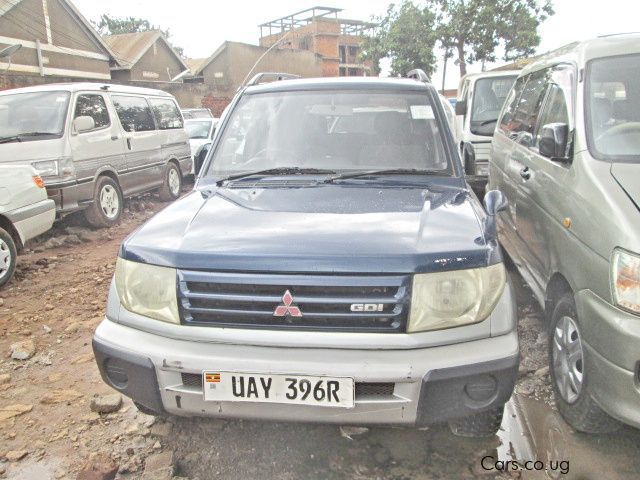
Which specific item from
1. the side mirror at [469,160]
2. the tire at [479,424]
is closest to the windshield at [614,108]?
the side mirror at [469,160]

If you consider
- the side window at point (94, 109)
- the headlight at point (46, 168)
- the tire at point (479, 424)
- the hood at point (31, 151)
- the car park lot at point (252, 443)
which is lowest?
the car park lot at point (252, 443)

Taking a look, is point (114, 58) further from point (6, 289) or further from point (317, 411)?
point (317, 411)

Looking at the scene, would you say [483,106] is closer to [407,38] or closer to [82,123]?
[82,123]

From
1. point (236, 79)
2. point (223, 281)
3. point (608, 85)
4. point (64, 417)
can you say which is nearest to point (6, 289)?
point (64, 417)

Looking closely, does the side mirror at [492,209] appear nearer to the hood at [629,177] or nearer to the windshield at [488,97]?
the hood at [629,177]

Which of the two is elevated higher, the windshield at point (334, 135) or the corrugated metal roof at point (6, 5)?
the corrugated metal roof at point (6, 5)

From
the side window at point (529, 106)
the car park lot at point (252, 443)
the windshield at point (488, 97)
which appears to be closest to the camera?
the car park lot at point (252, 443)

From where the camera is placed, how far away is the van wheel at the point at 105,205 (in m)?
6.97

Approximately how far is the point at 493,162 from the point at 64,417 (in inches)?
159

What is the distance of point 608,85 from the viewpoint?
298 cm

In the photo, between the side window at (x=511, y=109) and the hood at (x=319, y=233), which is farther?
the side window at (x=511, y=109)

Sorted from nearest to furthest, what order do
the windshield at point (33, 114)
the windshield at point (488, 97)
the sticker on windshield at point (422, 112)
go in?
the sticker on windshield at point (422, 112) → the windshield at point (33, 114) → the windshield at point (488, 97)

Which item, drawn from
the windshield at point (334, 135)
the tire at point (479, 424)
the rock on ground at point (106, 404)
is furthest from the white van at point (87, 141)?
the tire at point (479, 424)

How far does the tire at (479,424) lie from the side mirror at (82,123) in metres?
5.85
